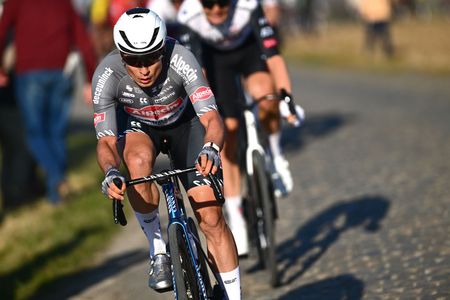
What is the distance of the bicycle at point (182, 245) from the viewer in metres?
5.84

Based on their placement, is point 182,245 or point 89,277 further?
point 89,277

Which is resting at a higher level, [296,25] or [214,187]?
[214,187]

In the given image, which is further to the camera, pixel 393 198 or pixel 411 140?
pixel 411 140

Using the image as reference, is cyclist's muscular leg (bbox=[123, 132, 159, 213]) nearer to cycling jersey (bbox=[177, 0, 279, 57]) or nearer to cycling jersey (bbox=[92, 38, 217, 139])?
cycling jersey (bbox=[92, 38, 217, 139])

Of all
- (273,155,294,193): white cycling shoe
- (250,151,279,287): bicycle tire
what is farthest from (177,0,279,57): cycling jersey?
(273,155,294,193): white cycling shoe

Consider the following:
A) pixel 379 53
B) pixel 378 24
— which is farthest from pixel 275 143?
pixel 379 53

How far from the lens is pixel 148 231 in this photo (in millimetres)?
6594

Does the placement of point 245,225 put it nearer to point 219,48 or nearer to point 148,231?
point 219,48

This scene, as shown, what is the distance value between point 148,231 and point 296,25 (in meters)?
39.9

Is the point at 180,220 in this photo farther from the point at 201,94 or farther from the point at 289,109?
the point at 289,109

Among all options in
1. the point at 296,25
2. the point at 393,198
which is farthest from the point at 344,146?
the point at 296,25

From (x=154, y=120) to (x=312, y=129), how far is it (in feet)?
36.8

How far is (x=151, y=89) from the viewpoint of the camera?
6.41 meters

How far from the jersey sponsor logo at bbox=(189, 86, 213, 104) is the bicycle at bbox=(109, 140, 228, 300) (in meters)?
0.46
